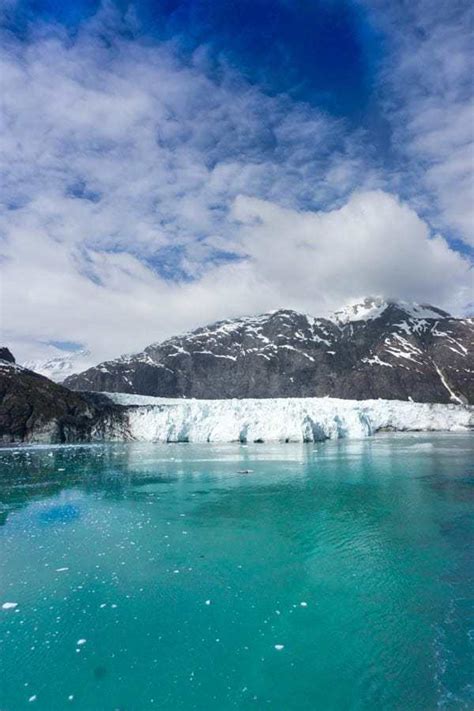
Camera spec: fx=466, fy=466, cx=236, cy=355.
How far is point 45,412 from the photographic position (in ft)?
204

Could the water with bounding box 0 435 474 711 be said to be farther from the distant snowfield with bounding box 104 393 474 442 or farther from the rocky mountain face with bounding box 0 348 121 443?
the rocky mountain face with bounding box 0 348 121 443

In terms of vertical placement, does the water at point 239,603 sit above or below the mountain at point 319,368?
below

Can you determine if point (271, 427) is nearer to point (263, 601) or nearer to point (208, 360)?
point (263, 601)

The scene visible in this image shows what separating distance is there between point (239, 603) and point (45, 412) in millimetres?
58265

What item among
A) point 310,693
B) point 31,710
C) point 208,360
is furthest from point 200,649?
point 208,360

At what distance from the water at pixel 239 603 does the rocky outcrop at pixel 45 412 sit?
43334 millimetres

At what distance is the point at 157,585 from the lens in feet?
34.9

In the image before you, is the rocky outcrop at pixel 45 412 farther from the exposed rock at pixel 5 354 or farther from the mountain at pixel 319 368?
the mountain at pixel 319 368

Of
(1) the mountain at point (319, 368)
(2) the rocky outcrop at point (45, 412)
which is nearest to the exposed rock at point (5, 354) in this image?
(2) the rocky outcrop at point (45, 412)

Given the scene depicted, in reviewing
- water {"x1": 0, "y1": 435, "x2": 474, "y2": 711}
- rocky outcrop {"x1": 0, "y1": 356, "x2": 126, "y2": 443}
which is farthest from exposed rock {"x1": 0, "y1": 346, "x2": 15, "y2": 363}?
water {"x1": 0, "y1": 435, "x2": 474, "y2": 711}

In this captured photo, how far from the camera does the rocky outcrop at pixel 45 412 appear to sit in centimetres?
6041

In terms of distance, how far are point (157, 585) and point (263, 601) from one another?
2.51 meters

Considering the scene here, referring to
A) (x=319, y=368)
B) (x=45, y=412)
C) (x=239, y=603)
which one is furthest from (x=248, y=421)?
(x=319, y=368)

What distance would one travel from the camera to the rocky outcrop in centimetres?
6041
